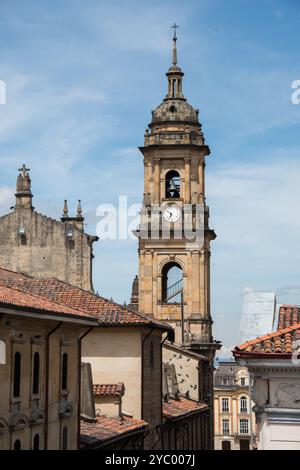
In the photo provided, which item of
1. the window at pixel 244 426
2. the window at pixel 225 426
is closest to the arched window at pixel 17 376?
the window at pixel 244 426

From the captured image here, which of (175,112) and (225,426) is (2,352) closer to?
(175,112)

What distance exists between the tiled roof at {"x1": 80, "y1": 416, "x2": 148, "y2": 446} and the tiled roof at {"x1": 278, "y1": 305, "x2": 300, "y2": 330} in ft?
27.0

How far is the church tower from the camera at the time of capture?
6656cm

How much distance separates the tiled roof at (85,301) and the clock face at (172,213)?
26.1 metres

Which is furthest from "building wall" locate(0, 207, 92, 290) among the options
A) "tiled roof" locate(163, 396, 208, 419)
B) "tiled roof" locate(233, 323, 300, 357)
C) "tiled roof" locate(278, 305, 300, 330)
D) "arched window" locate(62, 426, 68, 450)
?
"tiled roof" locate(233, 323, 300, 357)

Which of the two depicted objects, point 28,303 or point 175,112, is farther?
point 175,112

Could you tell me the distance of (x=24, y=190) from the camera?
57375mm

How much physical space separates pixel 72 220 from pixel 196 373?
1145cm

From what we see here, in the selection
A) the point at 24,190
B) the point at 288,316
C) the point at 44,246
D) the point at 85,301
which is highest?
the point at 24,190

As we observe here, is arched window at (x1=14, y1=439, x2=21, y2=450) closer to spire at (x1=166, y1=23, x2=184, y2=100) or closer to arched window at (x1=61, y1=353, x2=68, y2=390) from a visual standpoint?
arched window at (x1=61, y1=353, x2=68, y2=390)

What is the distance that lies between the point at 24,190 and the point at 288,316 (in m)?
35.1

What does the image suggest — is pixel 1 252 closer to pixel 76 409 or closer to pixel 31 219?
pixel 31 219

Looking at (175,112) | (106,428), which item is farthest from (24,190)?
(106,428)
